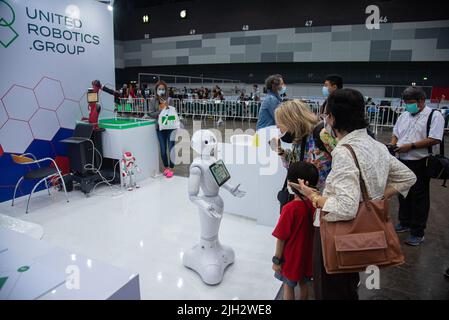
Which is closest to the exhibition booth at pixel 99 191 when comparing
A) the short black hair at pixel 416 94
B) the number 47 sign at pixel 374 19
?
the short black hair at pixel 416 94

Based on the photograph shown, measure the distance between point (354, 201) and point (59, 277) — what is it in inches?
46.5

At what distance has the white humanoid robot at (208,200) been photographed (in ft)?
7.55

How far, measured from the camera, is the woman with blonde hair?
1.96 meters

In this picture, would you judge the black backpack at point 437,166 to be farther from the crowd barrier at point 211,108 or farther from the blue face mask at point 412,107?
the crowd barrier at point 211,108

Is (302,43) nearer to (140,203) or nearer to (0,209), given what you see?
(140,203)

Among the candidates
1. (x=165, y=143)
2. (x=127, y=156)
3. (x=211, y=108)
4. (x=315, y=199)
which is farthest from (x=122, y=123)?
(x=211, y=108)

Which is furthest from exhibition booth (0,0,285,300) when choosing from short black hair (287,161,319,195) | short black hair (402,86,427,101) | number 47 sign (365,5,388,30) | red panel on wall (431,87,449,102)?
red panel on wall (431,87,449,102)

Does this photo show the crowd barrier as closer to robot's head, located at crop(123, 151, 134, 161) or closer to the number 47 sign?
the number 47 sign

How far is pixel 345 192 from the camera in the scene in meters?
1.28

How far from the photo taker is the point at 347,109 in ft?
4.51

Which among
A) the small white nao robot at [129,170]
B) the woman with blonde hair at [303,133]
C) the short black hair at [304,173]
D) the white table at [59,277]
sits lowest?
the small white nao robot at [129,170]

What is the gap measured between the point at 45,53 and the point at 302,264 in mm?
4296

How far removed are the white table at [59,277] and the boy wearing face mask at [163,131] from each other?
3.82 metres

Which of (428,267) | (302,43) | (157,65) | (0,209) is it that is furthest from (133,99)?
(428,267)
